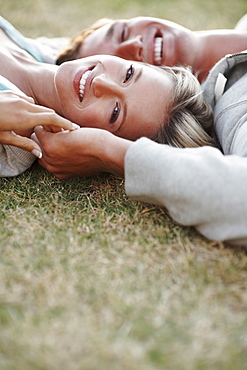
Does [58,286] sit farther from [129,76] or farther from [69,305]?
[129,76]

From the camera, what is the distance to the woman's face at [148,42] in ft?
7.50

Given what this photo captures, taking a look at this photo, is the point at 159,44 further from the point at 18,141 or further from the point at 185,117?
the point at 18,141

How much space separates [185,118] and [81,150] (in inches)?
18.9

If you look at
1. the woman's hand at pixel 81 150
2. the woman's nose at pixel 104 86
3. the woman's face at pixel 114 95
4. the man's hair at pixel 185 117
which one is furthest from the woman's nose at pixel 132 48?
the woman's hand at pixel 81 150

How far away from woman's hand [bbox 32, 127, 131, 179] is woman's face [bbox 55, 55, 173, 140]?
137mm

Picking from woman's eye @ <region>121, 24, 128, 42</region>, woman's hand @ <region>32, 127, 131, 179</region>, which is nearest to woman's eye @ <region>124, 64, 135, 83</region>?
woman's hand @ <region>32, 127, 131, 179</region>

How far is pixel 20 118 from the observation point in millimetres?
1459

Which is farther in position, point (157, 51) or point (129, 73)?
point (157, 51)

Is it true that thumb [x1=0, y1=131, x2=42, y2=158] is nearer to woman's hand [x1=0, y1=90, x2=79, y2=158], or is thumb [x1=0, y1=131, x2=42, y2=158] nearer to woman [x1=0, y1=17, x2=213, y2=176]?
woman's hand [x1=0, y1=90, x2=79, y2=158]

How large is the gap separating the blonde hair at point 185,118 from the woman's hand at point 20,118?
16.7 inches

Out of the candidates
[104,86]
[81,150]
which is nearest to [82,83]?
[104,86]

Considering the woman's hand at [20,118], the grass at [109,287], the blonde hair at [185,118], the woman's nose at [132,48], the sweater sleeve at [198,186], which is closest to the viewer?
the grass at [109,287]

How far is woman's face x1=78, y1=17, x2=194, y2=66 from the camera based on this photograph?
2285 millimetres

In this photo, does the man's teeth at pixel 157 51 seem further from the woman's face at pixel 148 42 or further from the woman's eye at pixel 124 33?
the woman's eye at pixel 124 33
